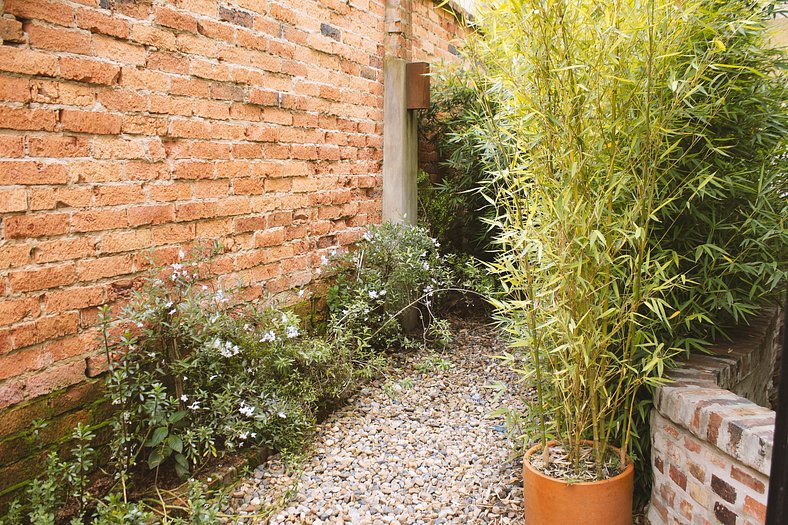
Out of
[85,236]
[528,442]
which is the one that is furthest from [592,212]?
[85,236]

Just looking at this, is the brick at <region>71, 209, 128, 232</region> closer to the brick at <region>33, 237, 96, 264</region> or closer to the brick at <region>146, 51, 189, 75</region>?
the brick at <region>33, 237, 96, 264</region>

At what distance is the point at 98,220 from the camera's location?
2.41m

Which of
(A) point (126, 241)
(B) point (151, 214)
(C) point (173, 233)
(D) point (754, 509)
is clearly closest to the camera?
(D) point (754, 509)

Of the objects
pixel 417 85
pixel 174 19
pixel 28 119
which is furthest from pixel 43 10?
pixel 417 85

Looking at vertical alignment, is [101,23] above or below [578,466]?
above

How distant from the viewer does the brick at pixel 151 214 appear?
2572mm

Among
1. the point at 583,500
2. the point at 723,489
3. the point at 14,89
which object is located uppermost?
the point at 14,89

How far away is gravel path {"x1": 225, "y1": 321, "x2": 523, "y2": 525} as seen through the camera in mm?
2490

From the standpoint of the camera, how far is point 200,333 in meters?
2.65

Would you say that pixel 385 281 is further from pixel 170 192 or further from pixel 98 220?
pixel 98 220

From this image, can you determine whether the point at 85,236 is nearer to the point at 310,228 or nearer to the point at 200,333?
the point at 200,333

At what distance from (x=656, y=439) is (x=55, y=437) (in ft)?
7.78

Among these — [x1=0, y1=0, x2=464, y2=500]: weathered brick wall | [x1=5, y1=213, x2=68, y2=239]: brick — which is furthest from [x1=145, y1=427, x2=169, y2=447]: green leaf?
[x1=5, y1=213, x2=68, y2=239]: brick

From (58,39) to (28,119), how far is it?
34 cm
